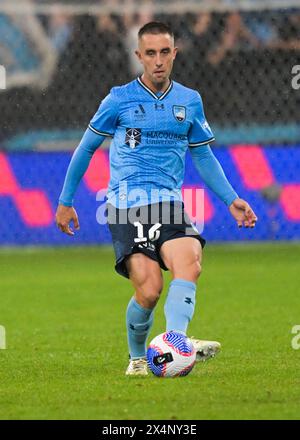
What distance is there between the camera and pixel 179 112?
22.6 ft

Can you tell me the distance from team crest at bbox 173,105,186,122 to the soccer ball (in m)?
1.33

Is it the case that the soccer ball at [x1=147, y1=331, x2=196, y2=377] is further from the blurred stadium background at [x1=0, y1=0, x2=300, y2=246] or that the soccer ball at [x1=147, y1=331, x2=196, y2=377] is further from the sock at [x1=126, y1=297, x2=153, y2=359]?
the blurred stadium background at [x1=0, y1=0, x2=300, y2=246]

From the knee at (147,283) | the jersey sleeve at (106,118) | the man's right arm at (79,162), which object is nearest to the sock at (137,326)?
the knee at (147,283)

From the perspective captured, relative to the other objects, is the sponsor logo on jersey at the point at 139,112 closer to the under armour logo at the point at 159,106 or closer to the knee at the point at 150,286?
→ the under armour logo at the point at 159,106

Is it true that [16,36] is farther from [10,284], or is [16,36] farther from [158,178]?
[158,178]

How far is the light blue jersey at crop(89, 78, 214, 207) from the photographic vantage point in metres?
6.76

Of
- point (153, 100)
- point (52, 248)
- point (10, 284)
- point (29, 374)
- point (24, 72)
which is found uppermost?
point (24, 72)

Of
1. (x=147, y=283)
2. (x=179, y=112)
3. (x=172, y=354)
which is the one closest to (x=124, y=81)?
(x=179, y=112)

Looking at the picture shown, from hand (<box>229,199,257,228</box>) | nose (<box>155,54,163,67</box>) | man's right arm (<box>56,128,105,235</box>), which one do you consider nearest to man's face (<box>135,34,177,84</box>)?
nose (<box>155,54,163,67</box>)

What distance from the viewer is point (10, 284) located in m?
12.2

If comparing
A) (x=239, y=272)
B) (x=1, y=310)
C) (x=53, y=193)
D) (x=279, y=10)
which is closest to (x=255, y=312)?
(x=1, y=310)

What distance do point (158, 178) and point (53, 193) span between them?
8.25m

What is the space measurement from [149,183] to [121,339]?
84.5 inches

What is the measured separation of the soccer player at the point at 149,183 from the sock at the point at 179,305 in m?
0.02
